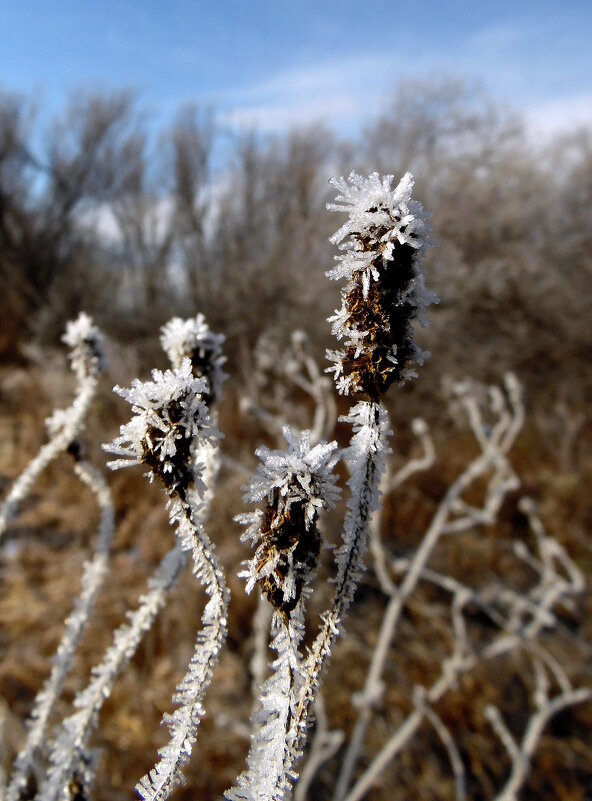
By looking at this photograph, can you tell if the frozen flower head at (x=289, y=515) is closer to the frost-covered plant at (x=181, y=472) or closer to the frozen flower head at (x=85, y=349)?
the frost-covered plant at (x=181, y=472)

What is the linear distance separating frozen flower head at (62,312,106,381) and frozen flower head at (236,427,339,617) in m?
0.39

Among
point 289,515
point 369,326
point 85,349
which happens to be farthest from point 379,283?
point 85,349

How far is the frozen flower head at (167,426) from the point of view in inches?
15.2

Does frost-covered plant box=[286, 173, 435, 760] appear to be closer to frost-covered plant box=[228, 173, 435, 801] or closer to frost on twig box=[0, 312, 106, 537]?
frost-covered plant box=[228, 173, 435, 801]

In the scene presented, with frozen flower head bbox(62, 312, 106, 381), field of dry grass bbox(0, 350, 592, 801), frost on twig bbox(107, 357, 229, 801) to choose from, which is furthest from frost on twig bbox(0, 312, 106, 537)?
field of dry grass bbox(0, 350, 592, 801)

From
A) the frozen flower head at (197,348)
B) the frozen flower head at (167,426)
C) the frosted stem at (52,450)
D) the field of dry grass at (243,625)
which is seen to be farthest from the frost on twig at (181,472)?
the field of dry grass at (243,625)

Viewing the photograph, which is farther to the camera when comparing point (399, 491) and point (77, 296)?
point (77, 296)

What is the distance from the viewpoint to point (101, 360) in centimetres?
73

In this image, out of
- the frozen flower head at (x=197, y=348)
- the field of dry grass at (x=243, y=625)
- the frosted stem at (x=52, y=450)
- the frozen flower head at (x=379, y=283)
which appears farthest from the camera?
the field of dry grass at (x=243, y=625)

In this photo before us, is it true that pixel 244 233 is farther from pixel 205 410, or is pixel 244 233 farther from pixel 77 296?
pixel 205 410

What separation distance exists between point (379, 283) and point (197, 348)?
24cm

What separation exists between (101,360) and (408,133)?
270 inches

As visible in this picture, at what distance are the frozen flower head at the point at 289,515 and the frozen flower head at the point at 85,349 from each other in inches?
15.2

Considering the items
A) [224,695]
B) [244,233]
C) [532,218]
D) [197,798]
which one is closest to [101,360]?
[197,798]
